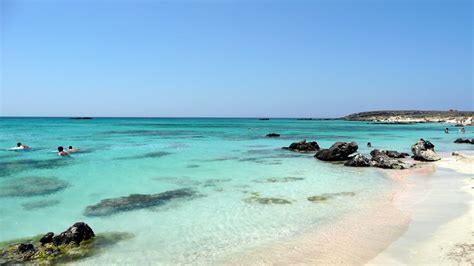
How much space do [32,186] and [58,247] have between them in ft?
29.0

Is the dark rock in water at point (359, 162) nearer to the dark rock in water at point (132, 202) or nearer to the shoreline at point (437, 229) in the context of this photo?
the shoreline at point (437, 229)

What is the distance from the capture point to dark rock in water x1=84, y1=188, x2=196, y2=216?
38.8 ft

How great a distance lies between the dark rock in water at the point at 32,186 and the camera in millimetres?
14406

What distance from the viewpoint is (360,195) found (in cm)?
1383

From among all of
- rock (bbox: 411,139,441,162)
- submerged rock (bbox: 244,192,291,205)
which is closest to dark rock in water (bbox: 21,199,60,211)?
submerged rock (bbox: 244,192,291,205)

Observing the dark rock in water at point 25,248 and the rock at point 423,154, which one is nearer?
the dark rock in water at point 25,248

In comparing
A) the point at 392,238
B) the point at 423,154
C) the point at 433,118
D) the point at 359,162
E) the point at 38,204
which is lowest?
the point at 38,204

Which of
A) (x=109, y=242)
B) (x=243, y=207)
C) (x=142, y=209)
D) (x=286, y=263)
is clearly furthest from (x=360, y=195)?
(x=109, y=242)

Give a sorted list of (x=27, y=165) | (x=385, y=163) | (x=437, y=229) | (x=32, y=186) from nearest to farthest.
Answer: (x=437, y=229), (x=32, y=186), (x=385, y=163), (x=27, y=165)

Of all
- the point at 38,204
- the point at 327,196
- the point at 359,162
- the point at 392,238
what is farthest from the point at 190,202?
the point at 359,162

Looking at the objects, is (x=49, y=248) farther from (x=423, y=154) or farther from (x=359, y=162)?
(x=423, y=154)

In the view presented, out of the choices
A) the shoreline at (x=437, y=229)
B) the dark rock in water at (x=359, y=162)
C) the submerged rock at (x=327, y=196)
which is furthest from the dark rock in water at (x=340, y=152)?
the submerged rock at (x=327, y=196)

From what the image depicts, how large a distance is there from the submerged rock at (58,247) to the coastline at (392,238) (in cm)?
346

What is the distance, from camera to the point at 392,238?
8781mm
